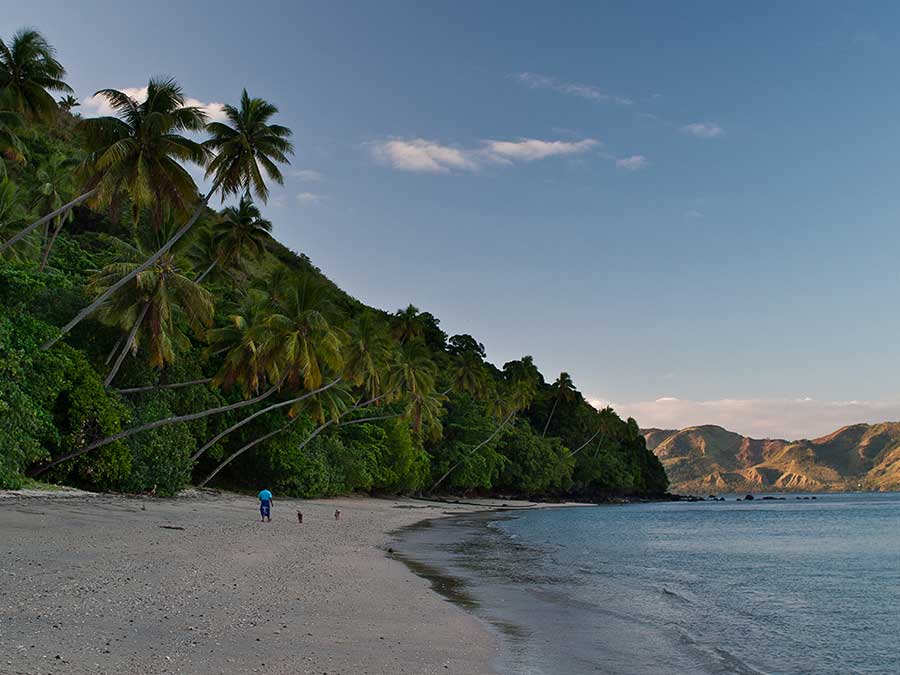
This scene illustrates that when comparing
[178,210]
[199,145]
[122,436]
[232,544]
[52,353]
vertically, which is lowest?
[232,544]

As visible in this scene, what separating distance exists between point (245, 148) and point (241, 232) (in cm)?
834

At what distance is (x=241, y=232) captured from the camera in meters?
36.4

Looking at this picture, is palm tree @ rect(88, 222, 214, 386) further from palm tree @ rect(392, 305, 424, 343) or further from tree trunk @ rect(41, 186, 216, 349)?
palm tree @ rect(392, 305, 424, 343)

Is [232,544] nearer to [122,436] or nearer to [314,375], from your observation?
[122,436]

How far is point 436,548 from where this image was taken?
86.8ft

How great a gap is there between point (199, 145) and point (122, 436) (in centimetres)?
1164

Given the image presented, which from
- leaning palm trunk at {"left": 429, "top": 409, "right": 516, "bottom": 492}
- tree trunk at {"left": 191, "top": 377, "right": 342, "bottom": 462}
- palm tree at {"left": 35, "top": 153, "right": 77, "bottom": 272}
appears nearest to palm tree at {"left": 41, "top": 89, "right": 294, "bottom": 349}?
tree trunk at {"left": 191, "top": 377, "right": 342, "bottom": 462}

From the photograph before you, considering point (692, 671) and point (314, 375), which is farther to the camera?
point (314, 375)

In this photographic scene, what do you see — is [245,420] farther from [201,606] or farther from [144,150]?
[201,606]

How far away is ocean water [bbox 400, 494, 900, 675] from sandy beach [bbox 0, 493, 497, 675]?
1.19 meters

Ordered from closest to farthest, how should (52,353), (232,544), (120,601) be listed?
(120,601), (232,544), (52,353)

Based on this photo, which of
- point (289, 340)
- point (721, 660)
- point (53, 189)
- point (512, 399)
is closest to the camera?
point (721, 660)

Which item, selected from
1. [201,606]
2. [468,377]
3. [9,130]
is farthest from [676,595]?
[468,377]

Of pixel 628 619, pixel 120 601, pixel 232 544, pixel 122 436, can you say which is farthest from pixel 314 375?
pixel 120 601
